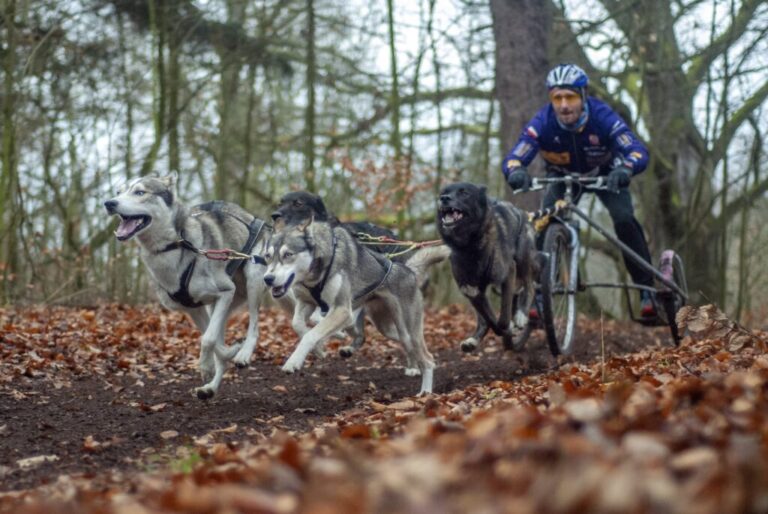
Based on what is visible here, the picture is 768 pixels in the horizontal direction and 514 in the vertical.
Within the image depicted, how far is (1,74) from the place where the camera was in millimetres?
13758

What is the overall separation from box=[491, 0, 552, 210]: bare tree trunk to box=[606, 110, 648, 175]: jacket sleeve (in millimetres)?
5185

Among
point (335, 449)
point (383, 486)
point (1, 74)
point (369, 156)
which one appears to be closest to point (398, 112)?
point (369, 156)

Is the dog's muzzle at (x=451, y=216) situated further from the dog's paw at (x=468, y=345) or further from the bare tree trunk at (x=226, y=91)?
the bare tree trunk at (x=226, y=91)

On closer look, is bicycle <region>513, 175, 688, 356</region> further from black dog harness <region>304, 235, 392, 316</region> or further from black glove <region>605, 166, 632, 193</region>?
black dog harness <region>304, 235, 392, 316</region>

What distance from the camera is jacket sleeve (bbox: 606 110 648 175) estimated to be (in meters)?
8.45

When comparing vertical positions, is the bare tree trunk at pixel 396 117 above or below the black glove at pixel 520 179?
above

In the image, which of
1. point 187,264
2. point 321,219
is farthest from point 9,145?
point 321,219

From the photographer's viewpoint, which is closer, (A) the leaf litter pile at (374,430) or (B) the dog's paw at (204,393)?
(A) the leaf litter pile at (374,430)

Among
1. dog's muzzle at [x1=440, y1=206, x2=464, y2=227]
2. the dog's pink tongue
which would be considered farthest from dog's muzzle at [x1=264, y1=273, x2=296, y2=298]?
dog's muzzle at [x1=440, y1=206, x2=464, y2=227]

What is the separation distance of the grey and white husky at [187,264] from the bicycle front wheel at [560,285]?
2.83m

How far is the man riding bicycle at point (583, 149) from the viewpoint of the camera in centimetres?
845

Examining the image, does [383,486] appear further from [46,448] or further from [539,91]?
[539,91]

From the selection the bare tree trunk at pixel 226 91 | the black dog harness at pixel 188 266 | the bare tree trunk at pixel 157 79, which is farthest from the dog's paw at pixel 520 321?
the bare tree trunk at pixel 226 91

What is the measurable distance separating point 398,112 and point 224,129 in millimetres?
3784
